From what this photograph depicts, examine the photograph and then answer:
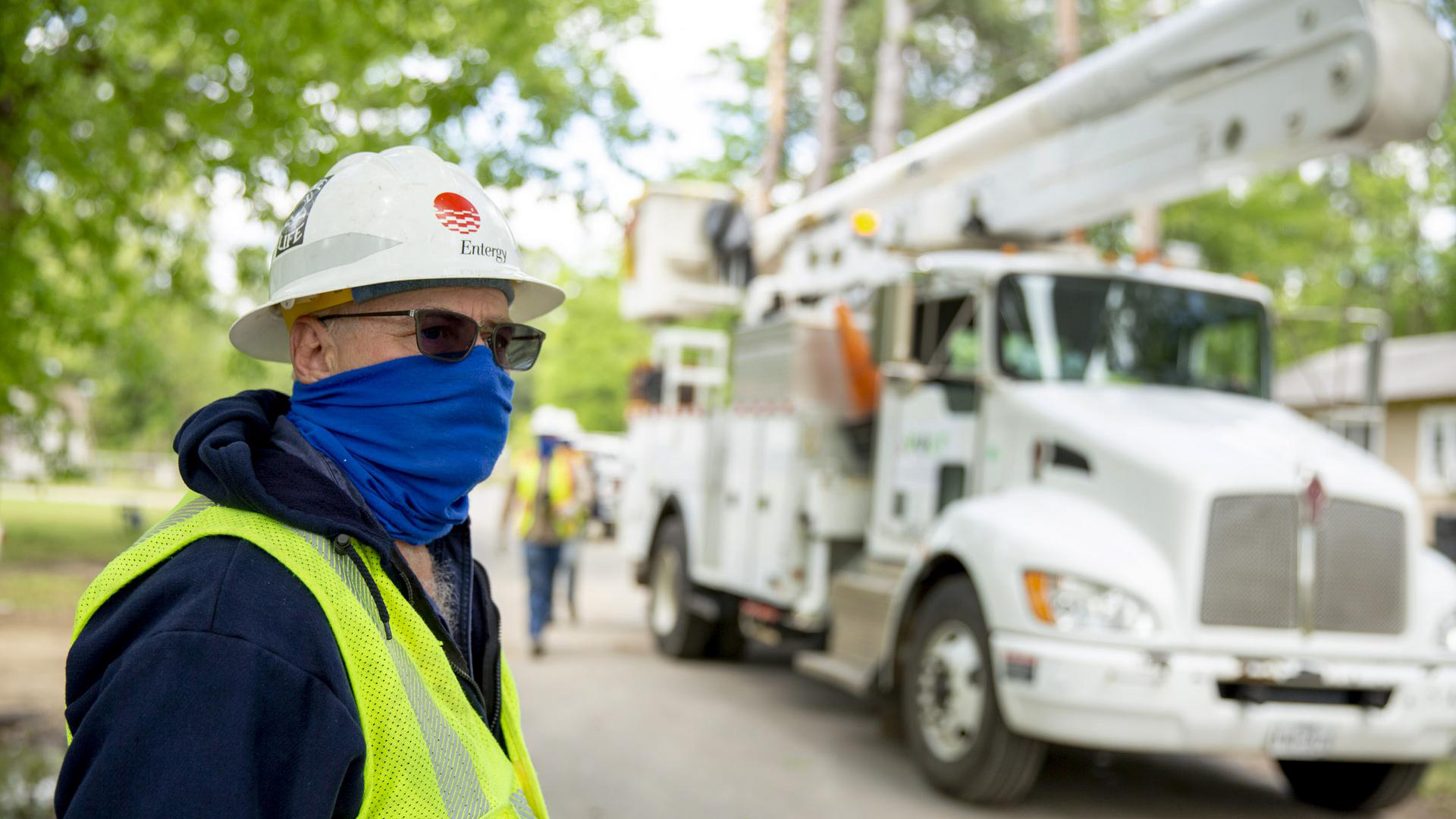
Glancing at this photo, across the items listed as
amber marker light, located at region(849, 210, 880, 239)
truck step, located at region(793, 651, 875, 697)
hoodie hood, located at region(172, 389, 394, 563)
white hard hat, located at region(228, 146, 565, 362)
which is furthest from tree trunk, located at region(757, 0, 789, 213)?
hoodie hood, located at region(172, 389, 394, 563)

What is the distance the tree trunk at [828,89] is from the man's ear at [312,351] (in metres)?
19.3

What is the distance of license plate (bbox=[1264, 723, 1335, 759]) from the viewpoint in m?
6.00

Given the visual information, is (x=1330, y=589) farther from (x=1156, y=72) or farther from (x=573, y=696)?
(x=573, y=696)

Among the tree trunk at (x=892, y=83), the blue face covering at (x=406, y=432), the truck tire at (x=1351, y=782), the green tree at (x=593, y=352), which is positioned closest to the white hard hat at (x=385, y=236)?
the blue face covering at (x=406, y=432)

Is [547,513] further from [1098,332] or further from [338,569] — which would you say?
[338,569]

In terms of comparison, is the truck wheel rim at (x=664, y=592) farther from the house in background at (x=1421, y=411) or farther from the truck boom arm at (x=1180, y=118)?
the house in background at (x=1421, y=411)

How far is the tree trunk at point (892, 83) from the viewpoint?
19969 mm

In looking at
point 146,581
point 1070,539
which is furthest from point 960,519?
point 146,581

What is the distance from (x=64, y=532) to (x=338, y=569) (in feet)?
71.5

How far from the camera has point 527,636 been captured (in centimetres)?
1166

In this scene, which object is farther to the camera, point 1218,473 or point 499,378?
point 1218,473

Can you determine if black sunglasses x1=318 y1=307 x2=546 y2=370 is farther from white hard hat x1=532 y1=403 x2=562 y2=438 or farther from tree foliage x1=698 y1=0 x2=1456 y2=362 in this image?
tree foliage x1=698 y1=0 x2=1456 y2=362

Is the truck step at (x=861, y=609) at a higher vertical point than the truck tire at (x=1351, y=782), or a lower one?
higher

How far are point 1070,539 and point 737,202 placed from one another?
19.7ft
